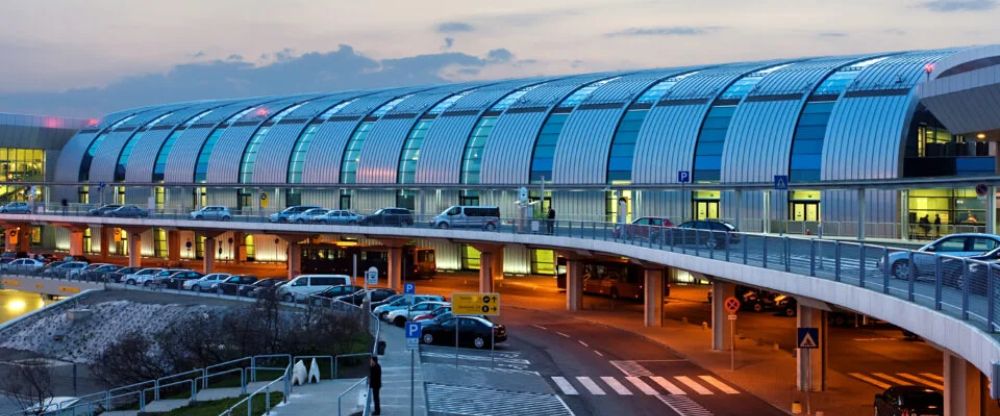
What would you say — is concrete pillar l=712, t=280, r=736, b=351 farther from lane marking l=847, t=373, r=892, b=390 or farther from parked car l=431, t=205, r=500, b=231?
parked car l=431, t=205, r=500, b=231

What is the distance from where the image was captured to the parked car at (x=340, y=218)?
236 feet

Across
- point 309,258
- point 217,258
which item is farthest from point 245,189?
point 309,258

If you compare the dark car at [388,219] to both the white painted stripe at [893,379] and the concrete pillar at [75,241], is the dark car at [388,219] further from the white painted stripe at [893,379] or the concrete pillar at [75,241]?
the concrete pillar at [75,241]

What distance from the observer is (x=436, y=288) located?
72.7 metres

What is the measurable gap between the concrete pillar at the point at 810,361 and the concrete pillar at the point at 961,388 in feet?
35.9

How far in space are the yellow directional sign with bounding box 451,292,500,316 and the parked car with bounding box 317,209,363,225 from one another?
3473 cm

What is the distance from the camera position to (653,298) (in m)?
53.8

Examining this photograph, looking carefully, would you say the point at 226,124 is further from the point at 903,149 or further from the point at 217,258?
the point at 903,149

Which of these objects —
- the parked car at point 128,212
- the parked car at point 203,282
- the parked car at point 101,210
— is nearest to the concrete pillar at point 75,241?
the parked car at point 101,210

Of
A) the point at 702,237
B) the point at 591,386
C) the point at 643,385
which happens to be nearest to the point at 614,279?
the point at 643,385

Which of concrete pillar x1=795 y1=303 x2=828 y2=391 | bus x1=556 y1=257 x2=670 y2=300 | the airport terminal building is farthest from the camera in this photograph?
bus x1=556 y1=257 x2=670 y2=300

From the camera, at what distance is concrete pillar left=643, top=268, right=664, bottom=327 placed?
5316 cm

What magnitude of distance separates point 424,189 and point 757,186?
106 feet

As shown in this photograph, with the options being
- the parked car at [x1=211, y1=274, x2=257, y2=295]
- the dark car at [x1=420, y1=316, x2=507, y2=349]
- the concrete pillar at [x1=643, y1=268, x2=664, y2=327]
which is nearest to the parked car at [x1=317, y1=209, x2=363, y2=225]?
the parked car at [x1=211, y1=274, x2=257, y2=295]
